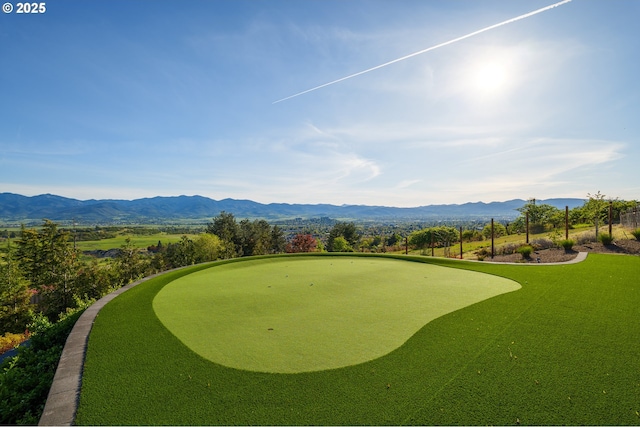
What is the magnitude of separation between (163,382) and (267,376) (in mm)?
1088

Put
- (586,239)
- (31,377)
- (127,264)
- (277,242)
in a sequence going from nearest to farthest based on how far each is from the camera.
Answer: (31,377) → (586,239) → (127,264) → (277,242)

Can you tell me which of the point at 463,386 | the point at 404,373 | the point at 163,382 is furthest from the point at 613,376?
the point at 163,382

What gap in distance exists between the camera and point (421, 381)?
9.75ft

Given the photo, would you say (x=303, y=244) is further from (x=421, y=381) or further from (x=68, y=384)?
(x=421, y=381)

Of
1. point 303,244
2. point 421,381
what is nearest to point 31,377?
point 421,381

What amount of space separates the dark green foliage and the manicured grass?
654mm

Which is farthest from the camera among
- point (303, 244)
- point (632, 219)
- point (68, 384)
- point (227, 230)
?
point (227, 230)

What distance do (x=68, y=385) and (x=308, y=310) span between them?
3304 millimetres

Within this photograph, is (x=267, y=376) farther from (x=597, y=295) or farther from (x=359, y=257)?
(x=359, y=257)

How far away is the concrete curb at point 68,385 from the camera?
101 inches

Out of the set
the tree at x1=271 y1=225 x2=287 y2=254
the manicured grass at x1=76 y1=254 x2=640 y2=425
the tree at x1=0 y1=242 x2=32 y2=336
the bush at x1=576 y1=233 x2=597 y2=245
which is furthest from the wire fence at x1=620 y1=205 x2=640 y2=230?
the tree at x1=0 y1=242 x2=32 y2=336

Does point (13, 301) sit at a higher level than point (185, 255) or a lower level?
lower

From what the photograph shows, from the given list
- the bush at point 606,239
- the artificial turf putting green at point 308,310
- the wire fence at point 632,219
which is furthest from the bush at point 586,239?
the artificial turf putting green at point 308,310

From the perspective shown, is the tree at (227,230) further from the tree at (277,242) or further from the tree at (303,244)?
the tree at (303,244)
